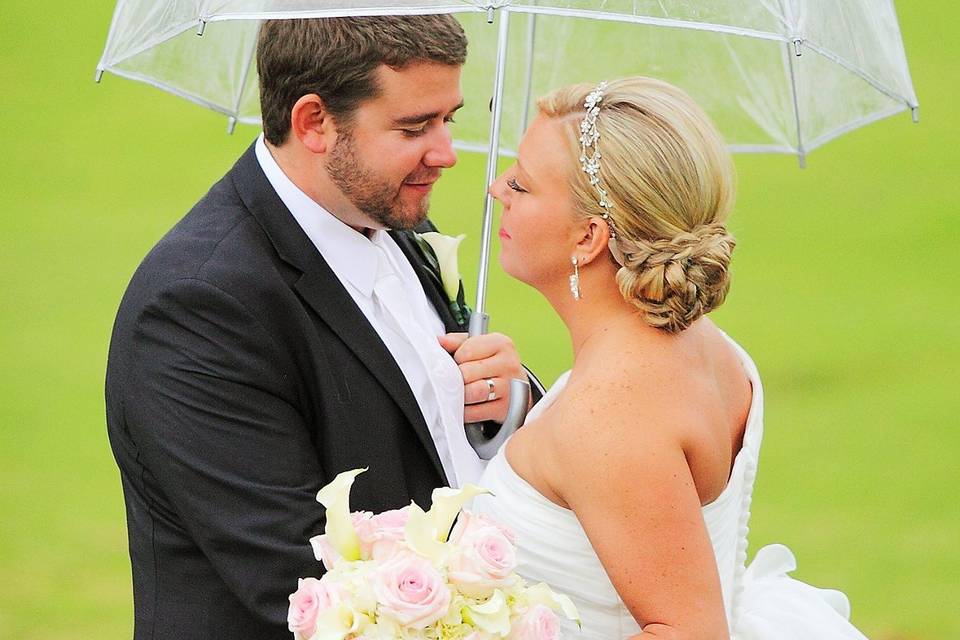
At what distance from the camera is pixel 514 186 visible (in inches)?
140

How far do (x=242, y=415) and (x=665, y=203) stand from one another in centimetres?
108

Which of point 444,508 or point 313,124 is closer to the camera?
point 444,508

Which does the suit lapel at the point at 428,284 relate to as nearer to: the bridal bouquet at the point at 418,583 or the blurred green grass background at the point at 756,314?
the bridal bouquet at the point at 418,583

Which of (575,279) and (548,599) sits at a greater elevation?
(575,279)

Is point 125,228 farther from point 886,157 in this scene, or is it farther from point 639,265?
point 639,265

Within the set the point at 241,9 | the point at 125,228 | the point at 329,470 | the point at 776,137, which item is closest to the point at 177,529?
the point at 329,470

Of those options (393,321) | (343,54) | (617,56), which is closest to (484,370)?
(393,321)

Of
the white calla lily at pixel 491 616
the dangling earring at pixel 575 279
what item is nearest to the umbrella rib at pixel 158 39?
the dangling earring at pixel 575 279

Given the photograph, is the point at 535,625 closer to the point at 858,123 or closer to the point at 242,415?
the point at 242,415

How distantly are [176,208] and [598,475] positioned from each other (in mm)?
11639

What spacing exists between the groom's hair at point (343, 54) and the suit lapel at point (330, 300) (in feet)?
0.96

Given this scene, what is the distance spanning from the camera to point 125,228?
13.8m

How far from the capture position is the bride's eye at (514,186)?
3.54m

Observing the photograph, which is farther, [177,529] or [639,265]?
[177,529]
